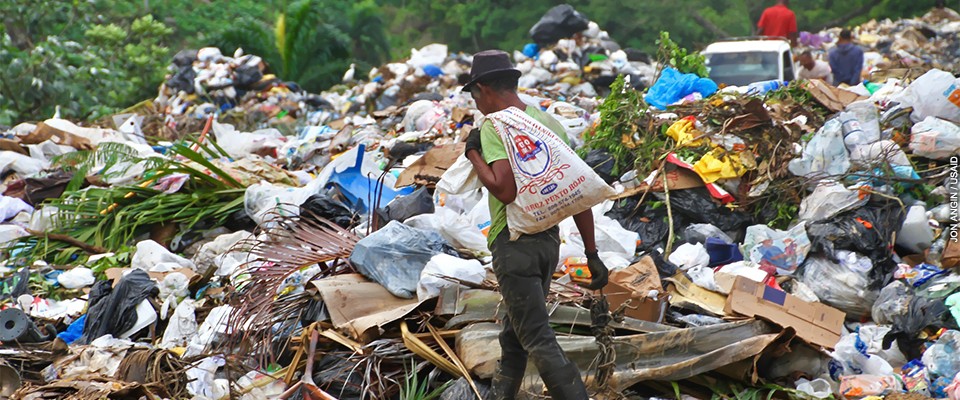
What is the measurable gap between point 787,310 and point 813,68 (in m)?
7.55

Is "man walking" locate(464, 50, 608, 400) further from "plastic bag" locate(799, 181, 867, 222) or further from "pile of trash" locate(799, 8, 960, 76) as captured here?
"pile of trash" locate(799, 8, 960, 76)

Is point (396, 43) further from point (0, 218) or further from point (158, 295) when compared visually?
point (158, 295)

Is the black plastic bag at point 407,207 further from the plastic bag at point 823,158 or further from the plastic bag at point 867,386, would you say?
the plastic bag at point 867,386

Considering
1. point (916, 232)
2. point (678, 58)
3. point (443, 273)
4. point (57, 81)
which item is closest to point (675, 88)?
point (678, 58)

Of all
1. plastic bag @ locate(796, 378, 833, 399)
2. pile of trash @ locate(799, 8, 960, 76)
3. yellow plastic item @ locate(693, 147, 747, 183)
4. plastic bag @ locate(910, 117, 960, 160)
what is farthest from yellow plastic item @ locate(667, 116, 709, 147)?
pile of trash @ locate(799, 8, 960, 76)

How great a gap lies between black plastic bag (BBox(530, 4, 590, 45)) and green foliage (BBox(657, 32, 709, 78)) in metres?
4.07

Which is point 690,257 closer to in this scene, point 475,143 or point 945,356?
point 945,356

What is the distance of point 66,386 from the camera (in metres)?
4.46

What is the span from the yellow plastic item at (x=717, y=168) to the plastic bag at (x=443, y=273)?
1785 millimetres

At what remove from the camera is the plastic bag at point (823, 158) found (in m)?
5.86

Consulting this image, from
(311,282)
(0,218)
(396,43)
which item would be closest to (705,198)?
(311,282)

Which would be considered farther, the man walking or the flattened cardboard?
the flattened cardboard

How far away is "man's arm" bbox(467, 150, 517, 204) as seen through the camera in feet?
11.6

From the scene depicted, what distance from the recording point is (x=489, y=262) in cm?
520
